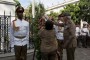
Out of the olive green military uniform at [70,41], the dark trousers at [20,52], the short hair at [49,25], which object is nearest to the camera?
the short hair at [49,25]

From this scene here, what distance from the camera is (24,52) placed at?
8.84m

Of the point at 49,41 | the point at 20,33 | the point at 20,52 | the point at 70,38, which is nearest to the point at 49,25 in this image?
the point at 49,41

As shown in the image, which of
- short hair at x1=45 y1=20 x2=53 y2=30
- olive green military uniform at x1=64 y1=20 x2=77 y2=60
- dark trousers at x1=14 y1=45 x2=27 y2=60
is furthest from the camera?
olive green military uniform at x1=64 y1=20 x2=77 y2=60

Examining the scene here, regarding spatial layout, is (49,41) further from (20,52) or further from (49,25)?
(20,52)

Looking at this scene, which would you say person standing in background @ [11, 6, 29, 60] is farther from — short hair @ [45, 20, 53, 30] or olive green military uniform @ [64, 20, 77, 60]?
olive green military uniform @ [64, 20, 77, 60]

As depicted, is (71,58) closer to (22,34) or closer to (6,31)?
(22,34)

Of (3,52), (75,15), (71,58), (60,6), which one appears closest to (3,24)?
(3,52)

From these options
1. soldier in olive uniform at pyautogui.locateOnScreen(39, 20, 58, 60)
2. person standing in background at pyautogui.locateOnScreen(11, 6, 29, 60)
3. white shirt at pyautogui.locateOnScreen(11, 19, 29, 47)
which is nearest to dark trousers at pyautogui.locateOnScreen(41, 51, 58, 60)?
soldier in olive uniform at pyautogui.locateOnScreen(39, 20, 58, 60)

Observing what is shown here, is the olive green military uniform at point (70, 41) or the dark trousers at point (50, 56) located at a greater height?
the olive green military uniform at point (70, 41)

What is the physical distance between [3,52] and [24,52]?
7.20m

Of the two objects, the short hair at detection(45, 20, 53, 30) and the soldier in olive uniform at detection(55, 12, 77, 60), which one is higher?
the short hair at detection(45, 20, 53, 30)

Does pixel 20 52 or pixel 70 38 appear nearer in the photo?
pixel 20 52

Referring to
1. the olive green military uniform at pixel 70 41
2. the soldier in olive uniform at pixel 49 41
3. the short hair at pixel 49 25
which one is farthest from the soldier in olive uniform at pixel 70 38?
the short hair at pixel 49 25

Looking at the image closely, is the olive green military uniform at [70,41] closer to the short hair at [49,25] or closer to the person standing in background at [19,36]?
the short hair at [49,25]
